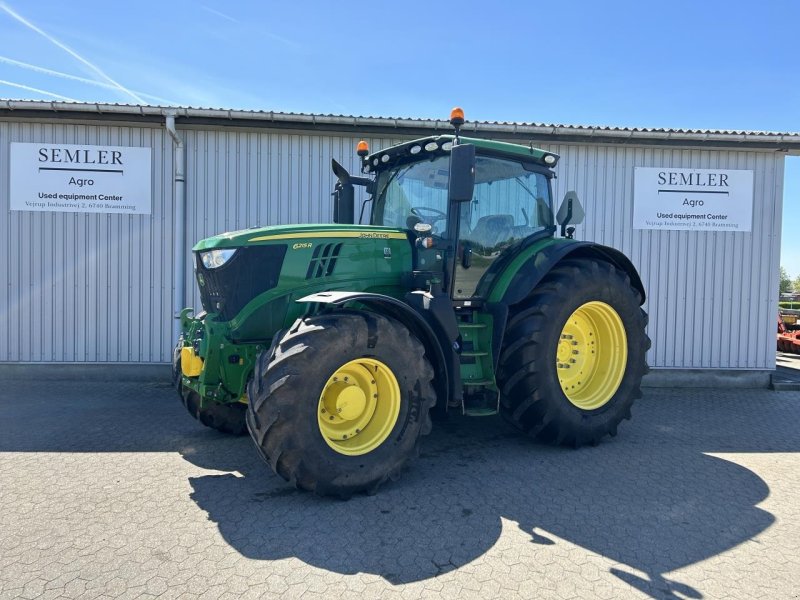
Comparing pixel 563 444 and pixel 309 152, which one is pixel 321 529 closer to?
pixel 563 444

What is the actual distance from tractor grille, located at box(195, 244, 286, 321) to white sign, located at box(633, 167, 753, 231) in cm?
572

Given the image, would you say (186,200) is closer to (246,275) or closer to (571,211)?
(246,275)

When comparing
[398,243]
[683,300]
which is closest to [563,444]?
[398,243]

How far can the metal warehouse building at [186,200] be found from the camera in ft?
Result: 24.0

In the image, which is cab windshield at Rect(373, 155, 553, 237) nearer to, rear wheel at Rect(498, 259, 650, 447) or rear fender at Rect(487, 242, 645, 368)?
rear fender at Rect(487, 242, 645, 368)

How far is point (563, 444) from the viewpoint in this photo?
4.82 metres

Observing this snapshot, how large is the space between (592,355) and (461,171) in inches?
93.7

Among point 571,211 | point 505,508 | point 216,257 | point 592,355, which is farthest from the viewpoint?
point 592,355

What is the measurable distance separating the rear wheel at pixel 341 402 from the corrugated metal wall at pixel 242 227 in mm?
4257

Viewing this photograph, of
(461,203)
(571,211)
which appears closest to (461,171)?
(461,203)

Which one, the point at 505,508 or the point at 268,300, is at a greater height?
the point at 268,300

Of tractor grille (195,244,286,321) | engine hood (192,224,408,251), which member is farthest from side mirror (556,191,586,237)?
tractor grille (195,244,286,321)

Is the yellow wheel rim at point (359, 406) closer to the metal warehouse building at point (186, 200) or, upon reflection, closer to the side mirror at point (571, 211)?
the side mirror at point (571, 211)

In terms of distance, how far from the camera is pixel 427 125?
729 cm
